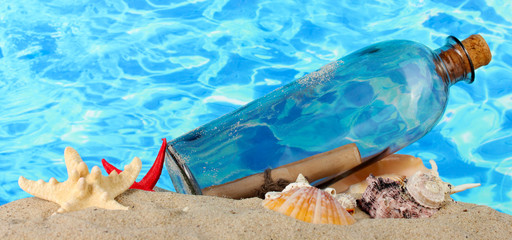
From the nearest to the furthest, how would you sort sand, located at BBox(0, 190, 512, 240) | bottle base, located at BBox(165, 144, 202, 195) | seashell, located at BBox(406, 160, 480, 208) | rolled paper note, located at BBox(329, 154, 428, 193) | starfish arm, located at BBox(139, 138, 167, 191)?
sand, located at BBox(0, 190, 512, 240)
seashell, located at BBox(406, 160, 480, 208)
starfish arm, located at BBox(139, 138, 167, 191)
bottle base, located at BBox(165, 144, 202, 195)
rolled paper note, located at BBox(329, 154, 428, 193)

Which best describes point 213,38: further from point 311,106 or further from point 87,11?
point 311,106

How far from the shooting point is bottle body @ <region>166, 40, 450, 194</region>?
174cm

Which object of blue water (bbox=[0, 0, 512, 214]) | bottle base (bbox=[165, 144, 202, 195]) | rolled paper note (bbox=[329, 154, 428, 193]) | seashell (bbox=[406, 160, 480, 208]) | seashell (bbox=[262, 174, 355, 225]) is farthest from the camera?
blue water (bbox=[0, 0, 512, 214])

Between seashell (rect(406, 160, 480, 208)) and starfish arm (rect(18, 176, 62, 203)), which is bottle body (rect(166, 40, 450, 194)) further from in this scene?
starfish arm (rect(18, 176, 62, 203))

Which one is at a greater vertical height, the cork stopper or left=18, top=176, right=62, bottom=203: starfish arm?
the cork stopper

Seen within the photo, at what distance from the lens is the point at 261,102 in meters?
1.90

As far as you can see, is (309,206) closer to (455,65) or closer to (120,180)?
(120,180)

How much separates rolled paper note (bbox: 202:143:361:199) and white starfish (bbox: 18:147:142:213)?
44cm

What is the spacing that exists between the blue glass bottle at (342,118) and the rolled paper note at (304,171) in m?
0.02

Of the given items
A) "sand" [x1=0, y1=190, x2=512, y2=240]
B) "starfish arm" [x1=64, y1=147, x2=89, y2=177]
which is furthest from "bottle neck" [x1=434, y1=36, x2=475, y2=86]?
"starfish arm" [x1=64, y1=147, x2=89, y2=177]

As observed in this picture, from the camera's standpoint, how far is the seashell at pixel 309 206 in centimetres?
122

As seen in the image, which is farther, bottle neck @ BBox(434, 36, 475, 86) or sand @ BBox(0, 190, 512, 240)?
bottle neck @ BBox(434, 36, 475, 86)

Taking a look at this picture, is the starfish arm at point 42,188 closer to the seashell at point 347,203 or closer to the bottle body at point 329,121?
the bottle body at point 329,121

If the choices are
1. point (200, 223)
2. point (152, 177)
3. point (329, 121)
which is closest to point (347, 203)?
point (329, 121)
